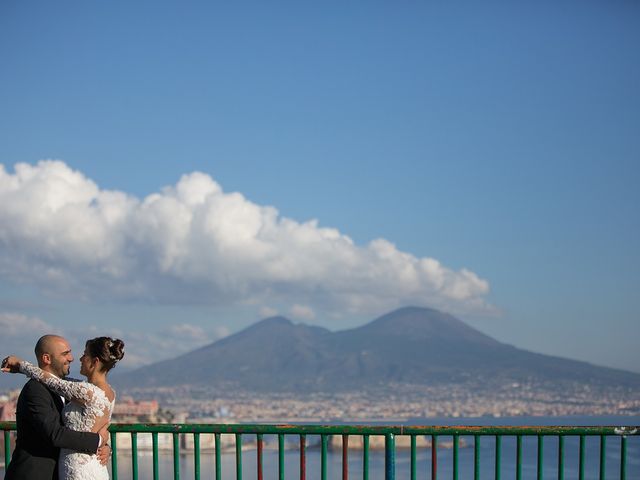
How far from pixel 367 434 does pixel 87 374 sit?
1.74 m

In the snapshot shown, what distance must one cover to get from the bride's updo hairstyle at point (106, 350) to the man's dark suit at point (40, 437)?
0.28 meters

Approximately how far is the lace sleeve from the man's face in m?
0.05

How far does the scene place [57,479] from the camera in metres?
4.54

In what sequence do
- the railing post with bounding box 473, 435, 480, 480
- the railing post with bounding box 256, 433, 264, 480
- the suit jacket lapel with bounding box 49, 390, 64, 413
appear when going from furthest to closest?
the railing post with bounding box 256, 433, 264, 480, the railing post with bounding box 473, 435, 480, 480, the suit jacket lapel with bounding box 49, 390, 64, 413

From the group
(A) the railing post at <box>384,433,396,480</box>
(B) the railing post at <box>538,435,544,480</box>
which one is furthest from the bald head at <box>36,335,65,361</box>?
(B) the railing post at <box>538,435,544,480</box>

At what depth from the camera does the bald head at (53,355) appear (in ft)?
14.6

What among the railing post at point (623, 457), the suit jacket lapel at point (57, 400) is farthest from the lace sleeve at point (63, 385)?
the railing post at point (623, 457)

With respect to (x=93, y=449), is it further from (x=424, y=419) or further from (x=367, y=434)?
(x=424, y=419)

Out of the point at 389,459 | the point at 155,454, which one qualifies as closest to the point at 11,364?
the point at 155,454

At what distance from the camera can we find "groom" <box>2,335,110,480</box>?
4426 mm

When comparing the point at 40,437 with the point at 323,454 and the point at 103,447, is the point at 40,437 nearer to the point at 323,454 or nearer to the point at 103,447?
the point at 103,447

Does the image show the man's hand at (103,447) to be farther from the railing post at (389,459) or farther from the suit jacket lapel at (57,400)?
the railing post at (389,459)

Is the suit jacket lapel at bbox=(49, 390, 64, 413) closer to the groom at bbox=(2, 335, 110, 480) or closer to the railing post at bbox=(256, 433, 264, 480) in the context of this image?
the groom at bbox=(2, 335, 110, 480)

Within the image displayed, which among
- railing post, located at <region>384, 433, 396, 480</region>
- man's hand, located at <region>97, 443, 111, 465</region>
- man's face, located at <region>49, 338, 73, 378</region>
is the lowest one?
railing post, located at <region>384, 433, 396, 480</region>
